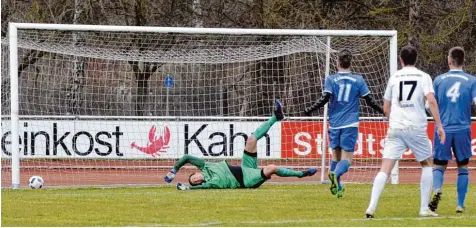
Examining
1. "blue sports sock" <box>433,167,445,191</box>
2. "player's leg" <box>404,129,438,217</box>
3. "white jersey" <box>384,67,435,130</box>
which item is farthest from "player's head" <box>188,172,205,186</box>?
"white jersey" <box>384,67,435,130</box>

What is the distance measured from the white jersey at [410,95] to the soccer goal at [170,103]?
22.8ft

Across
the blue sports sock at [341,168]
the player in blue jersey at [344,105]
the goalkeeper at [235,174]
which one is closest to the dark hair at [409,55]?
the blue sports sock at [341,168]

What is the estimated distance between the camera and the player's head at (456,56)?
41.6 ft

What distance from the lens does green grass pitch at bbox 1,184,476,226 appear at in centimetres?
1153

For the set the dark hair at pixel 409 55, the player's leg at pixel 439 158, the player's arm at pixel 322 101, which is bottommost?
the player's leg at pixel 439 158

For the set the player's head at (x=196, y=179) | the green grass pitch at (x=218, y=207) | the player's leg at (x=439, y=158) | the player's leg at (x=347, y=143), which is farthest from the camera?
the player's head at (x=196, y=179)

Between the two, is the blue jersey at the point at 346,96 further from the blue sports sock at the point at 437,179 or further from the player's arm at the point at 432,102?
the player's arm at the point at 432,102

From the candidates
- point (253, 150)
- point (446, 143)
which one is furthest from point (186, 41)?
point (446, 143)

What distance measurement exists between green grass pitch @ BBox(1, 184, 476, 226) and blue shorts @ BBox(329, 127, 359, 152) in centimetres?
71

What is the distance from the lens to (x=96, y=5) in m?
31.2

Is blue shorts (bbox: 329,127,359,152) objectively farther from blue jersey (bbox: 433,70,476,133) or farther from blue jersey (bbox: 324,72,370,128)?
blue jersey (bbox: 433,70,476,133)

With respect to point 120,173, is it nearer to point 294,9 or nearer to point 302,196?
point 302,196

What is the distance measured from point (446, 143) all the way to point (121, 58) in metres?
8.81

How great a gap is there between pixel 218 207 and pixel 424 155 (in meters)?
2.85
